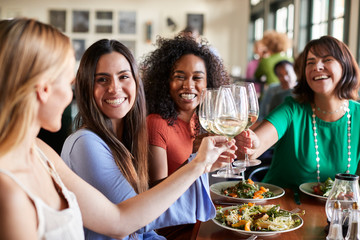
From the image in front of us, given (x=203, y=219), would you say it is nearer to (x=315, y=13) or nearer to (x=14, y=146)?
(x=14, y=146)

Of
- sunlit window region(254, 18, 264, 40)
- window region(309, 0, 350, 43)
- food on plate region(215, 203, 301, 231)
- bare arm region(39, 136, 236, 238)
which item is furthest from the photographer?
sunlit window region(254, 18, 264, 40)

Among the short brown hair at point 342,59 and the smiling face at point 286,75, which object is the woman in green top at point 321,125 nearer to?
the short brown hair at point 342,59

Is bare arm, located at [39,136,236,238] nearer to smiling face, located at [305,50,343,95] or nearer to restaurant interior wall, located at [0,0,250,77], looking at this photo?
smiling face, located at [305,50,343,95]

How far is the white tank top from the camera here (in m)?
0.81

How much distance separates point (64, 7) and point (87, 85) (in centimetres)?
888

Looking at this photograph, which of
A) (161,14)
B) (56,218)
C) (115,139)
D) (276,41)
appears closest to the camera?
(56,218)

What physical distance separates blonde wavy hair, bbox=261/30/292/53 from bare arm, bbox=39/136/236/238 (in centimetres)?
448

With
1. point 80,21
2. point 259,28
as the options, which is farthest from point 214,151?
point 80,21

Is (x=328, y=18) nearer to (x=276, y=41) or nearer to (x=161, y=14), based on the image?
(x=276, y=41)

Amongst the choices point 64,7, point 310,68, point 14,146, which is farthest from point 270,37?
point 64,7

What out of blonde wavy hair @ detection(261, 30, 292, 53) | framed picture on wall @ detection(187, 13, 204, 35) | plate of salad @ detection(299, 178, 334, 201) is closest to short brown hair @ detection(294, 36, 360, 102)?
plate of salad @ detection(299, 178, 334, 201)

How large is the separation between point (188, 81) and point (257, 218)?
909mm

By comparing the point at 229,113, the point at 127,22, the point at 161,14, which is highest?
the point at 161,14

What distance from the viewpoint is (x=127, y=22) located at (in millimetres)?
9633
